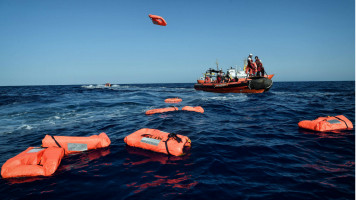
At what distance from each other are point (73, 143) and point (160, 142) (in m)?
2.89

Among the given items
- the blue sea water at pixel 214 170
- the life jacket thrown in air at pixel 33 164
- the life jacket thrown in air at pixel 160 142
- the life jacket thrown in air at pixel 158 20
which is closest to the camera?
the blue sea water at pixel 214 170

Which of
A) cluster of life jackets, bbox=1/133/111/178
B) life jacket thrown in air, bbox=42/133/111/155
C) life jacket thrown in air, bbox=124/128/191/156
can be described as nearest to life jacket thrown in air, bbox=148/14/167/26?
life jacket thrown in air, bbox=124/128/191/156

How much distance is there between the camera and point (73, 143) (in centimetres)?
552

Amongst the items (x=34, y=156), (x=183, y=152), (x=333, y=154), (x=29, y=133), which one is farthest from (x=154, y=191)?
(x=29, y=133)

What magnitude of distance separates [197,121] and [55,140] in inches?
253

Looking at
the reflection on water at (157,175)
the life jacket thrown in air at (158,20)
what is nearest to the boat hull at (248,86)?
the life jacket thrown in air at (158,20)

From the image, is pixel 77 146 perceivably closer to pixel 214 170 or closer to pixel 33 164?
pixel 33 164

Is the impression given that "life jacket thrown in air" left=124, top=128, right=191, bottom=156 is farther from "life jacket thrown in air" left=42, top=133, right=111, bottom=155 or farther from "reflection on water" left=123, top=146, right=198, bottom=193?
"life jacket thrown in air" left=42, top=133, right=111, bottom=155

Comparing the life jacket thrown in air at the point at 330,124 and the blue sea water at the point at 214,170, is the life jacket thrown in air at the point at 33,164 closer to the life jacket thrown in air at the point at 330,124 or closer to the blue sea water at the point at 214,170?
the blue sea water at the point at 214,170

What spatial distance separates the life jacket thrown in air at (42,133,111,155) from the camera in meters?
5.38

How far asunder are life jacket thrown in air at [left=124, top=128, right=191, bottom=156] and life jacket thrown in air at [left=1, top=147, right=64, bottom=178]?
85.1 inches

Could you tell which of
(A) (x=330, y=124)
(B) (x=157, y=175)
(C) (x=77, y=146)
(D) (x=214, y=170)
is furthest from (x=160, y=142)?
(A) (x=330, y=124)

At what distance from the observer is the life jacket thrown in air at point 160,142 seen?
5063mm

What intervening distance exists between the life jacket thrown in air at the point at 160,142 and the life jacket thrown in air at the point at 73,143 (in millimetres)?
955
